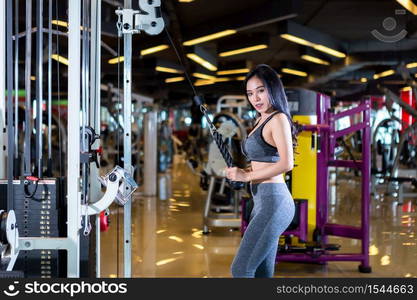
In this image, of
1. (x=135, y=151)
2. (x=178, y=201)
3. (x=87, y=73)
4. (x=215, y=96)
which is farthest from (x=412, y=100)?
(x=215, y=96)

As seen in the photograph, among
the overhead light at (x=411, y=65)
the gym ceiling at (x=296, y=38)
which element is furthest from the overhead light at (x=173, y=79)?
the overhead light at (x=411, y=65)

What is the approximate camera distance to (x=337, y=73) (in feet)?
48.6

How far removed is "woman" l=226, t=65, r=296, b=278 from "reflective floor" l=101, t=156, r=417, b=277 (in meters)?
0.79

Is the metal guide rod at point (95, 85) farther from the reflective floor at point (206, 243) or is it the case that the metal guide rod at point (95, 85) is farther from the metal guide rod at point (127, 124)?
the metal guide rod at point (127, 124)

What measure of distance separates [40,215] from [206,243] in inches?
121

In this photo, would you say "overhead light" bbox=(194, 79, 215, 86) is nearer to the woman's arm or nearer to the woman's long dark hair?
the woman's long dark hair

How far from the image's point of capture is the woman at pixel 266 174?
256cm

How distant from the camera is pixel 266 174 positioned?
2.57 m

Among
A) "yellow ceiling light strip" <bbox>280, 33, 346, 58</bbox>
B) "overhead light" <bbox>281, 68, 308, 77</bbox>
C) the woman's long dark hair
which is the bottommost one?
the woman's long dark hair

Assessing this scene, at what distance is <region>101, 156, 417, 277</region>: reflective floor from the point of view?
4598mm

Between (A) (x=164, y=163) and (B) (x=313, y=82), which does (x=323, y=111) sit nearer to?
(A) (x=164, y=163)

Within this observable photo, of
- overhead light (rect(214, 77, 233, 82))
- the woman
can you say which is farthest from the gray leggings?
overhead light (rect(214, 77, 233, 82))

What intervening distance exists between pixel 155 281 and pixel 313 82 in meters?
15.3

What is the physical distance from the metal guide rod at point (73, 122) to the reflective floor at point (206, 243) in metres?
0.56
